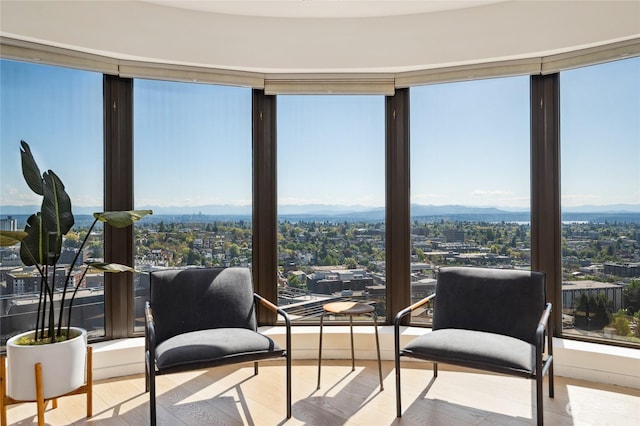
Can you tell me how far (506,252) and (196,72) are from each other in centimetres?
296

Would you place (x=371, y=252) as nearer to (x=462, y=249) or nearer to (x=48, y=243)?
(x=462, y=249)

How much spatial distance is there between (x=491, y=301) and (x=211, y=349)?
1.87 meters

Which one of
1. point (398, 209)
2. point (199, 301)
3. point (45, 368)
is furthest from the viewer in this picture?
point (398, 209)

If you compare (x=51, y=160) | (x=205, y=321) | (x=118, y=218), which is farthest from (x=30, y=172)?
(x=205, y=321)

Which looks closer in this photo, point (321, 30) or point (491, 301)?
point (491, 301)

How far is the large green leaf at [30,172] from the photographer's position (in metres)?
2.57

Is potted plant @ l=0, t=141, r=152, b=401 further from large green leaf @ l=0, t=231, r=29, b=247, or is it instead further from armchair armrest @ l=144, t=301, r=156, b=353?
armchair armrest @ l=144, t=301, r=156, b=353

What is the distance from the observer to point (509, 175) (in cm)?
362

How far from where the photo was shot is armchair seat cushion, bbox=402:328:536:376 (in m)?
2.42

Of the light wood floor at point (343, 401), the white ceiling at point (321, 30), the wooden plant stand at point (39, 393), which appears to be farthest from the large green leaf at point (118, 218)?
the white ceiling at point (321, 30)

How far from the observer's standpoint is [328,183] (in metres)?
3.89

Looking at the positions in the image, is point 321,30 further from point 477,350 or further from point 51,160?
point 477,350

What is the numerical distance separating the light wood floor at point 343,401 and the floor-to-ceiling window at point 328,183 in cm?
73

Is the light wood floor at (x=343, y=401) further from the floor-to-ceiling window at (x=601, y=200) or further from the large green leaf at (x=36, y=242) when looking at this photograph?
the large green leaf at (x=36, y=242)
